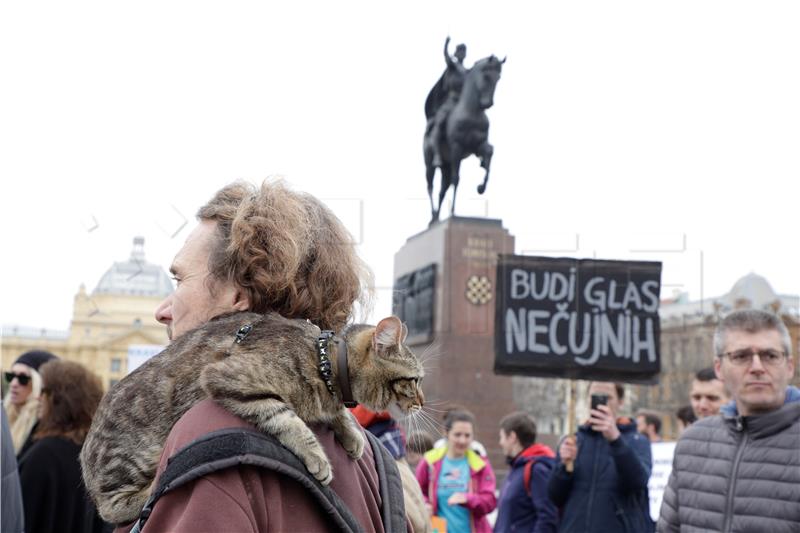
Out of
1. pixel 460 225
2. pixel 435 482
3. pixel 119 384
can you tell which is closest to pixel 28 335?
pixel 460 225

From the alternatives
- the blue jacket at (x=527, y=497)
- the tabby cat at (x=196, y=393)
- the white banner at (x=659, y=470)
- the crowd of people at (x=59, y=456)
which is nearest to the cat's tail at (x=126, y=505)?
the tabby cat at (x=196, y=393)

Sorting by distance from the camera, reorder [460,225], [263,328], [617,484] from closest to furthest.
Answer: [263,328] → [617,484] → [460,225]

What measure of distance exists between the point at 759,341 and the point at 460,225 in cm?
1178

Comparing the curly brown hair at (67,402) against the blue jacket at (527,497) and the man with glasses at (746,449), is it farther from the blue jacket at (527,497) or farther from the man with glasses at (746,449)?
the blue jacket at (527,497)

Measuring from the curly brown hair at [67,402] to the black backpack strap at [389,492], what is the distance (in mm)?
3089

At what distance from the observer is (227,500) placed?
144 centimetres

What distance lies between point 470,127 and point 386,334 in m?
14.5

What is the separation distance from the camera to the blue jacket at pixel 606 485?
18.6 feet

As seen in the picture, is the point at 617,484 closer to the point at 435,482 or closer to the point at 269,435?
the point at 435,482

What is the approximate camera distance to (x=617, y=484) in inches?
227

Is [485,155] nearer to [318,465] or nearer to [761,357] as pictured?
[761,357]

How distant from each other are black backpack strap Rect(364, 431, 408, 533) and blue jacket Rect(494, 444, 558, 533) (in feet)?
15.1

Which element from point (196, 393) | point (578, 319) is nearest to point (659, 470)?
point (578, 319)

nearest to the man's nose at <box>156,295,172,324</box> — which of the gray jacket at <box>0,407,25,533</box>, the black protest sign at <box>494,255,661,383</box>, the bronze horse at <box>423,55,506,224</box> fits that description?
the gray jacket at <box>0,407,25,533</box>
